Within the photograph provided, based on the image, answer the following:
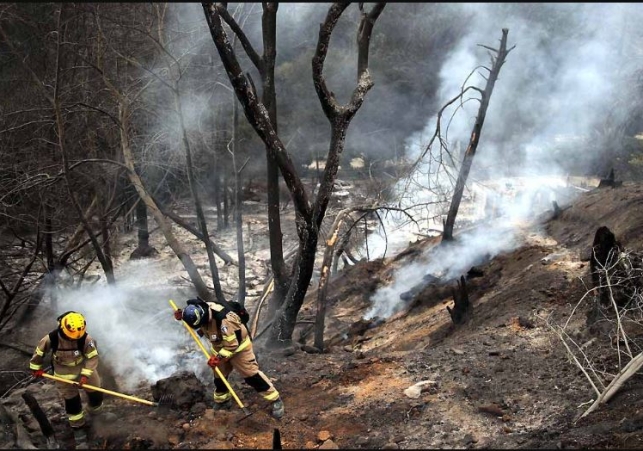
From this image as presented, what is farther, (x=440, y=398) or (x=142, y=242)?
(x=142, y=242)

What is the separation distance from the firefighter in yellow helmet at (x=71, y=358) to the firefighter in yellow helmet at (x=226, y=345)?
0.98m

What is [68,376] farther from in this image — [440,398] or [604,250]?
[604,250]

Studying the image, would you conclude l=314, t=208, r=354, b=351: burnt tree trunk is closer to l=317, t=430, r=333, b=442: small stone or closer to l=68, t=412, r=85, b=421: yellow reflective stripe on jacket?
l=317, t=430, r=333, b=442: small stone

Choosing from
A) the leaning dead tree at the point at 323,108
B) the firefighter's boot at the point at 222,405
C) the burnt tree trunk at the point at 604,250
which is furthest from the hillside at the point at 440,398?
the leaning dead tree at the point at 323,108

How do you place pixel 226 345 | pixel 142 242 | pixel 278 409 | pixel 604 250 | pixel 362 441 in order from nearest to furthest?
pixel 362 441, pixel 278 409, pixel 226 345, pixel 604 250, pixel 142 242

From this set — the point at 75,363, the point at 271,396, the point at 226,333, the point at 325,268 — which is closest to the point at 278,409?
the point at 271,396

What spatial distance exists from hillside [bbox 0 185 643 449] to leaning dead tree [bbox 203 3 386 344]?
4.33ft

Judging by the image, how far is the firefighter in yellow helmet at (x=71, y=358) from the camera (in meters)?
5.20

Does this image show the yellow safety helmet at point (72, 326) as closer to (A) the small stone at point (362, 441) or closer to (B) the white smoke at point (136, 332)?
(B) the white smoke at point (136, 332)

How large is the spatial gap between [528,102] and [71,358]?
26149 mm

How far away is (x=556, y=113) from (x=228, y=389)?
2461cm

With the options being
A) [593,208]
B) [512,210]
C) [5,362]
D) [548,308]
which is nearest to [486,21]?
[512,210]

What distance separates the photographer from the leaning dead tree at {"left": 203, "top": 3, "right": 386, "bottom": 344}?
5.70 metres

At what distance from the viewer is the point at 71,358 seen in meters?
5.32
